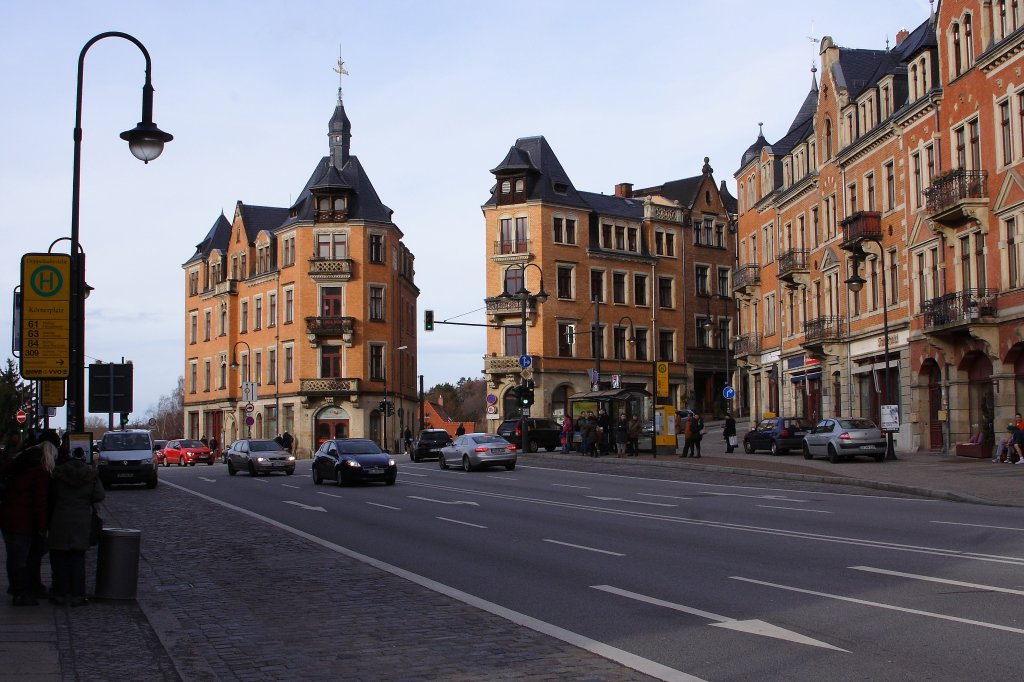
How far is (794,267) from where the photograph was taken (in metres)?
54.3

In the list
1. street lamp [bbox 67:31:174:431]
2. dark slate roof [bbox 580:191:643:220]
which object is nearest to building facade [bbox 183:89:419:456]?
dark slate roof [bbox 580:191:643:220]

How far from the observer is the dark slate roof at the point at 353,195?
266 ft

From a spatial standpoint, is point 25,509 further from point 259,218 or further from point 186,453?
point 259,218

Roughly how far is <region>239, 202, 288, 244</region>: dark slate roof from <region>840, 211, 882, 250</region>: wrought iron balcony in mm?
55193

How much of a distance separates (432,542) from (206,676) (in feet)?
31.1

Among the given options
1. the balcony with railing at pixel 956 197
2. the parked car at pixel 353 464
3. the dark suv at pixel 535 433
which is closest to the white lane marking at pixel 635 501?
the parked car at pixel 353 464

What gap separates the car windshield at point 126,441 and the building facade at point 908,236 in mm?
23412

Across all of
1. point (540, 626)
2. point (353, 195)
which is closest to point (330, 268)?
point (353, 195)

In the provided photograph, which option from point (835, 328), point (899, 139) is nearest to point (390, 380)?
point (835, 328)

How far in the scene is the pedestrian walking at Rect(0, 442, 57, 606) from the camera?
11.2 m

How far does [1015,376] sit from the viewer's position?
3559cm

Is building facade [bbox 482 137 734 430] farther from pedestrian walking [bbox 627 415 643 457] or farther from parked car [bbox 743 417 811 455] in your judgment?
parked car [bbox 743 417 811 455]

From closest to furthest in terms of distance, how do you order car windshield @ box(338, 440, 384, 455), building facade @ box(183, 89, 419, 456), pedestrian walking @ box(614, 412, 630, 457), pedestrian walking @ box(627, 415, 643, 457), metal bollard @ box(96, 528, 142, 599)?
metal bollard @ box(96, 528, 142, 599) → car windshield @ box(338, 440, 384, 455) → pedestrian walking @ box(614, 412, 630, 457) → pedestrian walking @ box(627, 415, 643, 457) → building facade @ box(183, 89, 419, 456)

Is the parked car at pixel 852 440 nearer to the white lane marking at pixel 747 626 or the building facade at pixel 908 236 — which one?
the building facade at pixel 908 236
